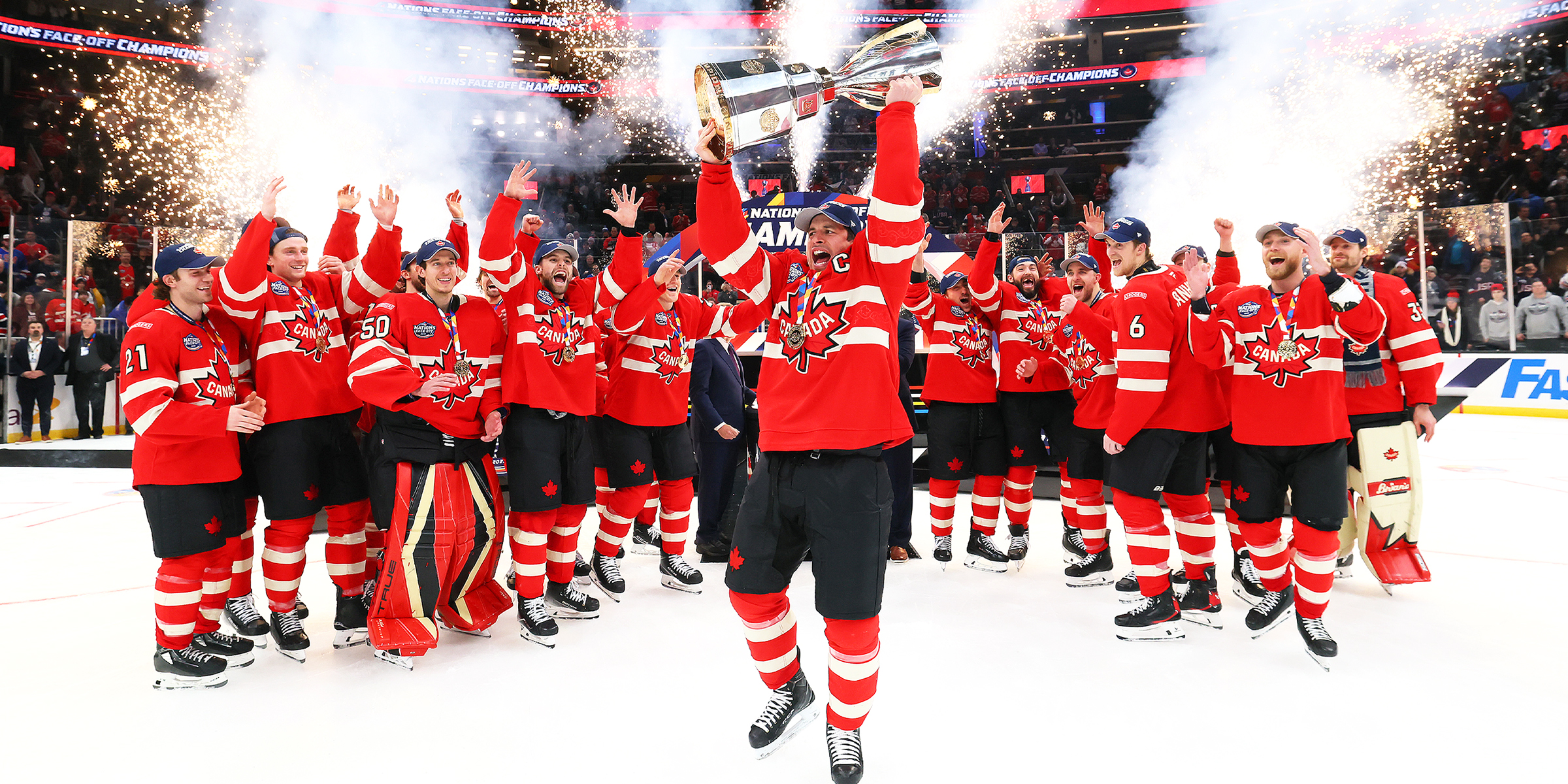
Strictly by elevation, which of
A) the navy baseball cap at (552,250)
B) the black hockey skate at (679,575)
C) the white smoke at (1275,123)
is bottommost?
the black hockey skate at (679,575)

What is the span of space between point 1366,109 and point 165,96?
26.9 metres

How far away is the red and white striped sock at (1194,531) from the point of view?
394 cm

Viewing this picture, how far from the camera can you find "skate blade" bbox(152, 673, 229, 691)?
3162 mm

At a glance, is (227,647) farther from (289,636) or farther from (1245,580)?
(1245,580)

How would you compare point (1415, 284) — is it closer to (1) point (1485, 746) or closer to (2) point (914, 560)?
(2) point (914, 560)


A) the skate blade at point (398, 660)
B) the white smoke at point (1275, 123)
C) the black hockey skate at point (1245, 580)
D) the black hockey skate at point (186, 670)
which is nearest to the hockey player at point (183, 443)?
the black hockey skate at point (186, 670)

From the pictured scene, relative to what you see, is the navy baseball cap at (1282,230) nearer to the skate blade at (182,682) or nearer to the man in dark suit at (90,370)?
the skate blade at (182,682)

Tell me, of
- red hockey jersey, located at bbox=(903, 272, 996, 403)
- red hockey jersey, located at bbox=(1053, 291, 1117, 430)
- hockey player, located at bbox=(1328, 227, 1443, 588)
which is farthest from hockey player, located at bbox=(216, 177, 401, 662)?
hockey player, located at bbox=(1328, 227, 1443, 588)

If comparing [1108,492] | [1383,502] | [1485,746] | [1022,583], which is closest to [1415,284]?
A: [1108,492]

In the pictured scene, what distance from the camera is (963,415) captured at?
517 centimetres

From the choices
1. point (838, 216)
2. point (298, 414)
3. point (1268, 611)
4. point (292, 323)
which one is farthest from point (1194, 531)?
point (292, 323)

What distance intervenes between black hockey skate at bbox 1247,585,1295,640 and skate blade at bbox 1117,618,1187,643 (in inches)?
12.1

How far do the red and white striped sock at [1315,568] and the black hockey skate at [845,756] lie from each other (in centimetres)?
219

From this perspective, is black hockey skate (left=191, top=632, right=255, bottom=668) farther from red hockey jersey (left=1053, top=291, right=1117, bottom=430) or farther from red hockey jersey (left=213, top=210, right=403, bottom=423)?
red hockey jersey (left=1053, top=291, right=1117, bottom=430)
